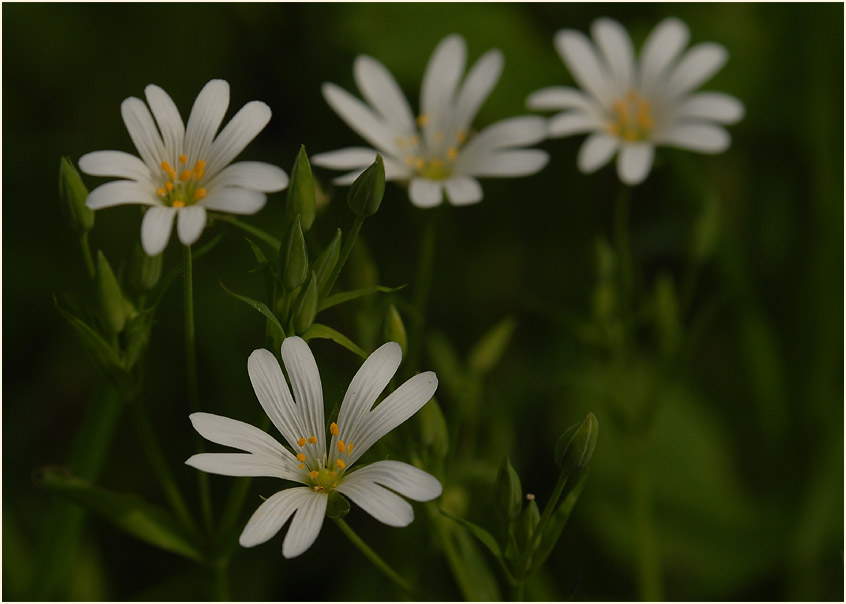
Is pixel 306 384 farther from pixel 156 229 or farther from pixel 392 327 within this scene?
pixel 156 229

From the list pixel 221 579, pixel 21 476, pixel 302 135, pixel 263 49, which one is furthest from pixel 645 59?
pixel 21 476

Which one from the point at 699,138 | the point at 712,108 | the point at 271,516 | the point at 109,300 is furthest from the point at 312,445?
the point at 712,108

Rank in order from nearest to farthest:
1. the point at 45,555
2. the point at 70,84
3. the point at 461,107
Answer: the point at 45,555, the point at 461,107, the point at 70,84

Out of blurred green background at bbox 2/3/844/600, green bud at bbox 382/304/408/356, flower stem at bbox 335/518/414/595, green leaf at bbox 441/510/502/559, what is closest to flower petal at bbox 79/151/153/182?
green bud at bbox 382/304/408/356

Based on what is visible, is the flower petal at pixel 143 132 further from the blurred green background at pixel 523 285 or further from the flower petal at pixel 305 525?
the blurred green background at pixel 523 285

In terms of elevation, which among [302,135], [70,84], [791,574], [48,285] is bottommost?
[791,574]

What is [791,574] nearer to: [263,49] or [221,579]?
[221,579]
